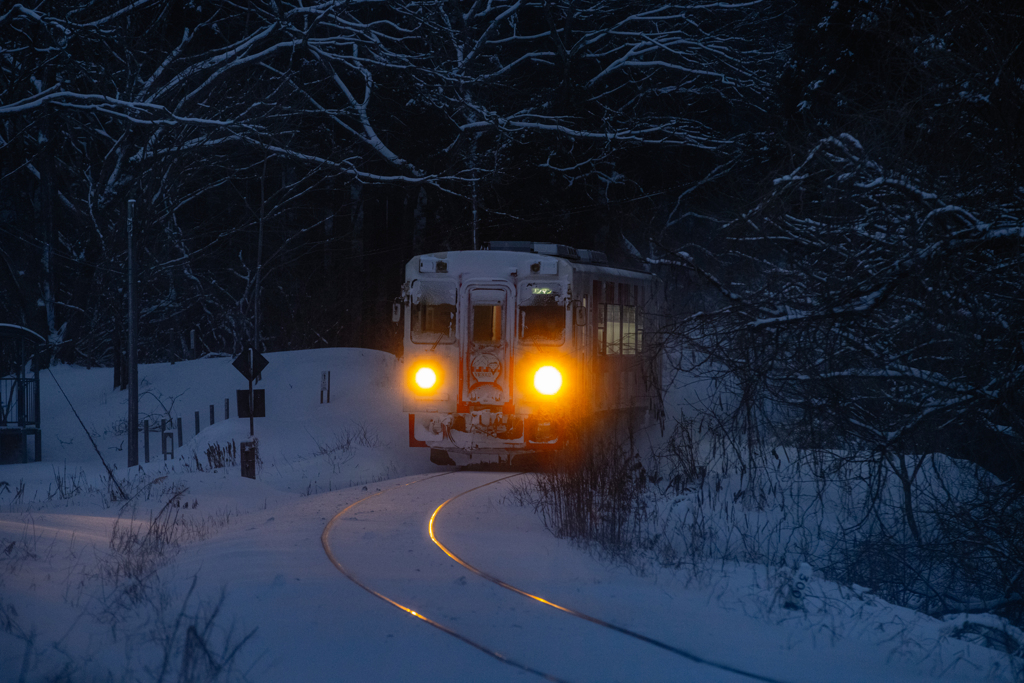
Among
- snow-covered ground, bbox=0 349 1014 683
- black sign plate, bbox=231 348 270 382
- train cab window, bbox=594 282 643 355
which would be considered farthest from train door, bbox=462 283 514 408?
black sign plate, bbox=231 348 270 382

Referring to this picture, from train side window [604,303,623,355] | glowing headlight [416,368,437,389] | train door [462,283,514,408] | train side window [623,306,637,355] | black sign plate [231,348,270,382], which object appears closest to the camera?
train door [462,283,514,408]

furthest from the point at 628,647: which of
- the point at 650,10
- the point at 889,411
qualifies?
the point at 650,10

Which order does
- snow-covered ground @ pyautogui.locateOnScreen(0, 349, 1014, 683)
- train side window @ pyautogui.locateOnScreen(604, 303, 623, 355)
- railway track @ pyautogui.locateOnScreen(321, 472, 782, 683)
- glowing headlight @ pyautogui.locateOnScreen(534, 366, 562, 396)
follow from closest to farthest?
railway track @ pyautogui.locateOnScreen(321, 472, 782, 683), snow-covered ground @ pyautogui.locateOnScreen(0, 349, 1014, 683), glowing headlight @ pyautogui.locateOnScreen(534, 366, 562, 396), train side window @ pyautogui.locateOnScreen(604, 303, 623, 355)

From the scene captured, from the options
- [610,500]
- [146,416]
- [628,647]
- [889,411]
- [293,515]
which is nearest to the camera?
[628,647]

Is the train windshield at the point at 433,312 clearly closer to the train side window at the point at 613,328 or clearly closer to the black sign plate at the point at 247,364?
the train side window at the point at 613,328

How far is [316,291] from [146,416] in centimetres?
1681

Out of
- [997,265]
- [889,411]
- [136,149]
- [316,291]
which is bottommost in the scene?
[889,411]

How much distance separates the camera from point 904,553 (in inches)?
365

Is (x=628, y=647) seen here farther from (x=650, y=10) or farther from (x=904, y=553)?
(x=650, y=10)

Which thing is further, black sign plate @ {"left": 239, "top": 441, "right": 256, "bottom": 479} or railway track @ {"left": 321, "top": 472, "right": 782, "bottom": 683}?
black sign plate @ {"left": 239, "top": 441, "right": 256, "bottom": 479}

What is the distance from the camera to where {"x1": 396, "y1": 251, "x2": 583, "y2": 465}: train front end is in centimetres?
1620

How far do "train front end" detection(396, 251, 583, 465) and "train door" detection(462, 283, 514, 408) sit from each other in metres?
0.02

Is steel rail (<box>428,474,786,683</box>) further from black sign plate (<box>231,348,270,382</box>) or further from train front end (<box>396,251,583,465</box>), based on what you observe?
black sign plate (<box>231,348,270,382</box>)

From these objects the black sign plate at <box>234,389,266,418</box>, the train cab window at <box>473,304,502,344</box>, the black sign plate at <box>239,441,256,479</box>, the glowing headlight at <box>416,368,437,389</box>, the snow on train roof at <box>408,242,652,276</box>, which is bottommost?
the black sign plate at <box>239,441,256,479</box>
